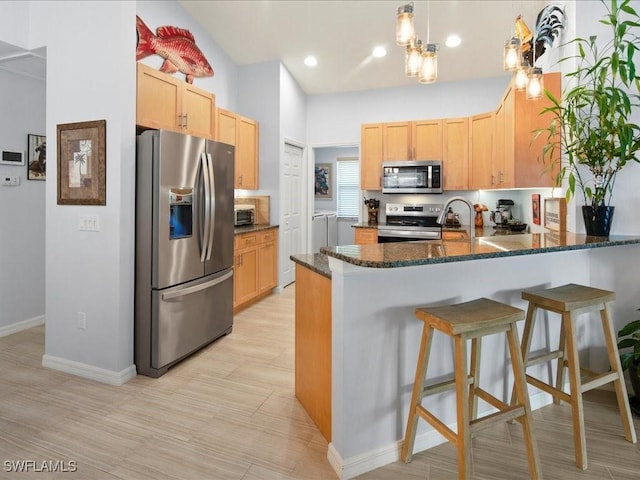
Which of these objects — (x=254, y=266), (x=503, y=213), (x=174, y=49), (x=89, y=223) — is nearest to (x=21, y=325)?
(x=89, y=223)

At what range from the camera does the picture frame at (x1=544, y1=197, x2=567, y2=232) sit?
283 centimetres

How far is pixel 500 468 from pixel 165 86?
3565 millimetres

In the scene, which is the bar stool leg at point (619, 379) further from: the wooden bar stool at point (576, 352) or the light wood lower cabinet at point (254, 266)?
the light wood lower cabinet at point (254, 266)

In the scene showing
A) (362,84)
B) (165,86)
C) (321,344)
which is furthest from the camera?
(362,84)

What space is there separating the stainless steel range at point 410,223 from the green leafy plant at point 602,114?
225cm

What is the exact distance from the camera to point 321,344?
2.03m

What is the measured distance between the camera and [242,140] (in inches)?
191

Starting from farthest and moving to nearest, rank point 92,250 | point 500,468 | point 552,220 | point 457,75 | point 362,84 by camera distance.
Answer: point 362,84 < point 457,75 < point 552,220 < point 92,250 < point 500,468

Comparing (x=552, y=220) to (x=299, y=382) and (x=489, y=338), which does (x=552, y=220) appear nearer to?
(x=489, y=338)

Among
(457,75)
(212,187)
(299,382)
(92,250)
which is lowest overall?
(299,382)

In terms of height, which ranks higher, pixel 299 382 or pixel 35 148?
pixel 35 148

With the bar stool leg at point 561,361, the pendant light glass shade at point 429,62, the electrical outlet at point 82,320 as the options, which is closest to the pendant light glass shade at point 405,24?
the pendant light glass shade at point 429,62

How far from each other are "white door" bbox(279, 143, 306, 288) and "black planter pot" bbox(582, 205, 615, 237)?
11.5 ft

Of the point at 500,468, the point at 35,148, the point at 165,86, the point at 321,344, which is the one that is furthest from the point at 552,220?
the point at 35,148
